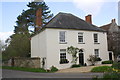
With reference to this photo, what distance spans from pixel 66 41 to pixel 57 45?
5.54ft

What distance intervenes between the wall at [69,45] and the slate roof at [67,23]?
2.22 feet

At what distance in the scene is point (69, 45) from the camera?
22.6 m

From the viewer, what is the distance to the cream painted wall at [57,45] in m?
21.2

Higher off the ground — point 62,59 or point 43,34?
point 43,34

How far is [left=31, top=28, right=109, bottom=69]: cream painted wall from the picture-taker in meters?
21.2

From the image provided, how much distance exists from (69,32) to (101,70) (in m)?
8.82

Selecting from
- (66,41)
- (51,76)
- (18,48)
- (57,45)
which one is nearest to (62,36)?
(66,41)

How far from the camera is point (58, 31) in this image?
72.8ft

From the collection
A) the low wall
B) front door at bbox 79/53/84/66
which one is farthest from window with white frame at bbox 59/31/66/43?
the low wall

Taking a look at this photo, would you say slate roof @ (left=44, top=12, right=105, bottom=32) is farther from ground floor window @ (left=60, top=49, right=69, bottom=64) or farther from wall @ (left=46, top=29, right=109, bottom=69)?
ground floor window @ (left=60, top=49, right=69, bottom=64)

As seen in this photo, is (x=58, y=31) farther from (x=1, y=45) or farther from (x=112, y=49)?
(x=1, y=45)

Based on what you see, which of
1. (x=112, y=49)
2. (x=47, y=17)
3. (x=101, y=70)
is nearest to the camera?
(x=101, y=70)

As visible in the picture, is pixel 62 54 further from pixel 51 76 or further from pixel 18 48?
pixel 18 48

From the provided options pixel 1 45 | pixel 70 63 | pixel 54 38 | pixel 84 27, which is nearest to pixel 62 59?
pixel 70 63
